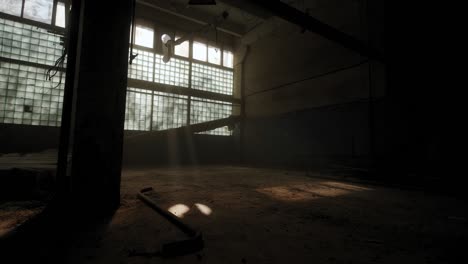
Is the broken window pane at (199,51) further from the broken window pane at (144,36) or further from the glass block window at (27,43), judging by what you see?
the glass block window at (27,43)

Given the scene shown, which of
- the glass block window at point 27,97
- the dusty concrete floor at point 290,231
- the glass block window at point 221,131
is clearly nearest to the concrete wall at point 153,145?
the glass block window at point 221,131

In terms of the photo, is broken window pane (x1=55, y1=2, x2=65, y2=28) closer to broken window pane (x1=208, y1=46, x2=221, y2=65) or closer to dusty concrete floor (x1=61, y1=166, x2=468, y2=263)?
broken window pane (x1=208, y1=46, x2=221, y2=65)

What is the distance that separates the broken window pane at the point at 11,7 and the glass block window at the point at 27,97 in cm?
189

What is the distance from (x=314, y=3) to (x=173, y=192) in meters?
8.69

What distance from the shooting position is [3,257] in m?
1.27

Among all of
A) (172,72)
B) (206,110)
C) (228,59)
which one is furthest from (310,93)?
(172,72)

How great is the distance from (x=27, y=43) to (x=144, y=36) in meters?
4.14

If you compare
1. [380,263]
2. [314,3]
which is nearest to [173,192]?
[380,263]

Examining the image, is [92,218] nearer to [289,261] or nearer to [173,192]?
[173,192]

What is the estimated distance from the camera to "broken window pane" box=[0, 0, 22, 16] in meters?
7.48

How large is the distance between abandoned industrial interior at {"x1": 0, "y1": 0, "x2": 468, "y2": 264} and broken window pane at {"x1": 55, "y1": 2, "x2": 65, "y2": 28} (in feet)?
0.13

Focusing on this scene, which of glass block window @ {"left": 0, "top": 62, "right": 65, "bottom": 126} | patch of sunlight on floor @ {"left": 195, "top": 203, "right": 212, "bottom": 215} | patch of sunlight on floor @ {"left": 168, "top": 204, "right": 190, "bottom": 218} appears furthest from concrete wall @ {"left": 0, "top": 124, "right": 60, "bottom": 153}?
patch of sunlight on floor @ {"left": 195, "top": 203, "right": 212, "bottom": 215}

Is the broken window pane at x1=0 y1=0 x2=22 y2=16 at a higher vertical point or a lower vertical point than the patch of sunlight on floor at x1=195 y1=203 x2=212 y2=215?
higher

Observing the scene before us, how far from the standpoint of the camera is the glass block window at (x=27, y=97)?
7.28 m
